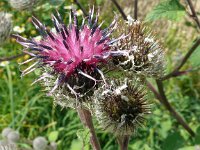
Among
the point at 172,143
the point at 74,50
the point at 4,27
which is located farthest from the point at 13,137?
the point at 74,50

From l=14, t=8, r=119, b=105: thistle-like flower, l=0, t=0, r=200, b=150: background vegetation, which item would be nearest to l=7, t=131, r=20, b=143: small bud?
l=0, t=0, r=200, b=150: background vegetation

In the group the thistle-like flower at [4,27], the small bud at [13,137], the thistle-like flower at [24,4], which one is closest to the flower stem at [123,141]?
the small bud at [13,137]

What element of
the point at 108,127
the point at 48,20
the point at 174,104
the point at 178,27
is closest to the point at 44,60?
the point at 108,127

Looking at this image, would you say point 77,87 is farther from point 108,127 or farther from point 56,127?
point 56,127

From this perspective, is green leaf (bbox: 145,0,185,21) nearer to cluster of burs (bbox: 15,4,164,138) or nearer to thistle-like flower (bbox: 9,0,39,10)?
cluster of burs (bbox: 15,4,164,138)

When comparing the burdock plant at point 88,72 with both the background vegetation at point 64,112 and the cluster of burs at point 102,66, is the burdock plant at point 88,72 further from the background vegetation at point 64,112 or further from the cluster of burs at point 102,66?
the background vegetation at point 64,112
